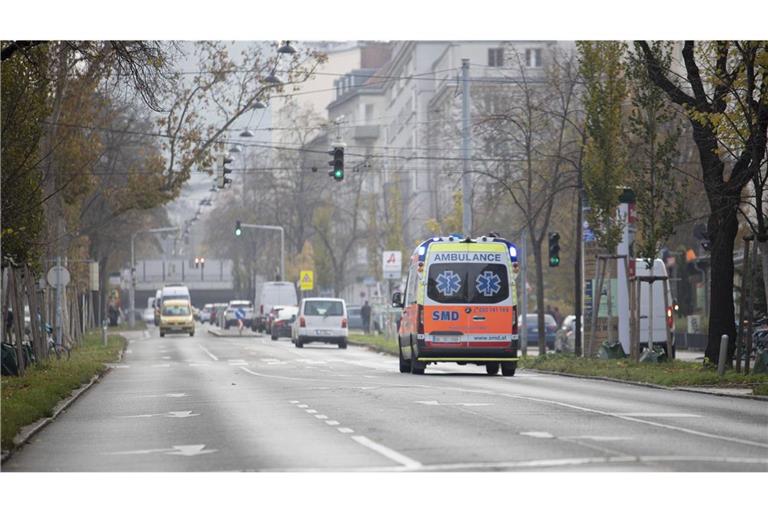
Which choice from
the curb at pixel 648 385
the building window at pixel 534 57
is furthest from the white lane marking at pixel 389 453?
the building window at pixel 534 57

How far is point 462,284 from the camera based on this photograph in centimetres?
3600

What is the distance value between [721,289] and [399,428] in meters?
14.9

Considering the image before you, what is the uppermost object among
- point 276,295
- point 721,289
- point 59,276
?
point 59,276

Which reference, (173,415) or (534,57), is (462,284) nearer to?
(173,415)

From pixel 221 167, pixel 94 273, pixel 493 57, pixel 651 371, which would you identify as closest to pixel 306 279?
pixel 493 57

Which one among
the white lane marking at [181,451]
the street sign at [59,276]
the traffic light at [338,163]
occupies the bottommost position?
the white lane marking at [181,451]

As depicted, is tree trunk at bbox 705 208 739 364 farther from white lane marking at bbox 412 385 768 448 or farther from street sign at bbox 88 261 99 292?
street sign at bbox 88 261 99 292

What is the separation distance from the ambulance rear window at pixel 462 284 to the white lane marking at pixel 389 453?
18.0 meters

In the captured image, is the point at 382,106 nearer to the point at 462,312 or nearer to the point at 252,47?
the point at 252,47

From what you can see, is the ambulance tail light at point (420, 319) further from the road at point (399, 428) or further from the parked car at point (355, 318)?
the parked car at point (355, 318)

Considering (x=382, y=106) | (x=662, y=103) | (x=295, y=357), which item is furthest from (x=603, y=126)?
(x=382, y=106)

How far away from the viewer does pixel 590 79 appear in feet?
126

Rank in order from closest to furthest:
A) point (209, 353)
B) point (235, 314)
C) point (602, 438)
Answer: point (602, 438) < point (209, 353) < point (235, 314)

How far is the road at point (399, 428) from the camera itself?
50.0ft
